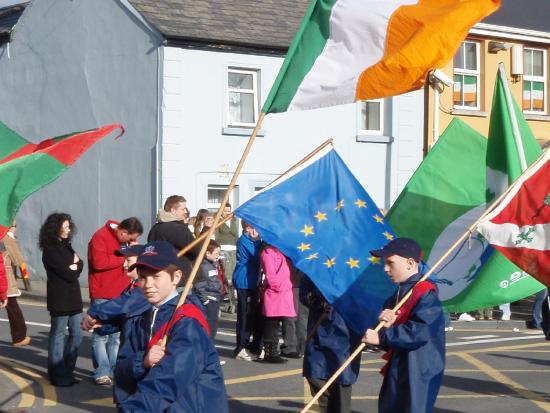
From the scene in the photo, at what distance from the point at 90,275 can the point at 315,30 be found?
487 cm

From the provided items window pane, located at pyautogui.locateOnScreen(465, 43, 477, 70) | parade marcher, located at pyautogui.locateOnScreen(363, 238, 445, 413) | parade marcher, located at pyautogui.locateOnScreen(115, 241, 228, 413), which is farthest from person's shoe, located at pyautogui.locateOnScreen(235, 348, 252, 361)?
window pane, located at pyautogui.locateOnScreen(465, 43, 477, 70)

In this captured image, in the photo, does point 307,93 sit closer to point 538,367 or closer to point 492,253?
point 492,253

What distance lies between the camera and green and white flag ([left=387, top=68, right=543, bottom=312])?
342 inches

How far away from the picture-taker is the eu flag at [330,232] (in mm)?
8039

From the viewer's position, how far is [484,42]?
2970 centimetres

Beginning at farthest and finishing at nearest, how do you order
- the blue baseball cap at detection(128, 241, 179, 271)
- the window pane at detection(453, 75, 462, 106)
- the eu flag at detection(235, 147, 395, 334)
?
the window pane at detection(453, 75, 462, 106)
the eu flag at detection(235, 147, 395, 334)
the blue baseball cap at detection(128, 241, 179, 271)

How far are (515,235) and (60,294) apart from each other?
5.39m

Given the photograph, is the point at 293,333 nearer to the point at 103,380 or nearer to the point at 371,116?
the point at 103,380

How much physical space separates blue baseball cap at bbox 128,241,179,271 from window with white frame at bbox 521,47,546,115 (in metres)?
25.5

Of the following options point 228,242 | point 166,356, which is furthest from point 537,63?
point 166,356

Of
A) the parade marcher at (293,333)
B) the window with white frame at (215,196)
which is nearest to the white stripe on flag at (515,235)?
the parade marcher at (293,333)

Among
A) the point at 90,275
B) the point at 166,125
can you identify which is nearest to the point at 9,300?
the point at 90,275

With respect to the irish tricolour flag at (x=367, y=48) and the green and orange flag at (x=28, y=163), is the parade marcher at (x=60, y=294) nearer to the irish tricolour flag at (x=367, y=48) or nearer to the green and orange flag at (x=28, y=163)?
the green and orange flag at (x=28, y=163)

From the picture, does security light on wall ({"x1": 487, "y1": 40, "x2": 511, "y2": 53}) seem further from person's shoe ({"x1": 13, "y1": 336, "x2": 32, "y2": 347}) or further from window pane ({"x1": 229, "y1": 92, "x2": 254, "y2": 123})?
person's shoe ({"x1": 13, "y1": 336, "x2": 32, "y2": 347})
